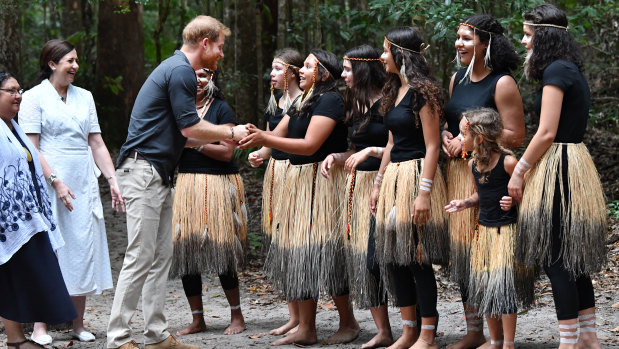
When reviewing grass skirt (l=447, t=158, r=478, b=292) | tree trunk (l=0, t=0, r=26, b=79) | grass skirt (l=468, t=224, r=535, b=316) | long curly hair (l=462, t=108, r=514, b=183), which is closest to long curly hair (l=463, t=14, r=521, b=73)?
long curly hair (l=462, t=108, r=514, b=183)

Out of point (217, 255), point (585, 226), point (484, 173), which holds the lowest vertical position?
point (217, 255)

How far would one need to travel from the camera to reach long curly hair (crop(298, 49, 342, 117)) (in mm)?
4410

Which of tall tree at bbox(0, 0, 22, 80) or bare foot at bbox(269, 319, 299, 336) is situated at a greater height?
tall tree at bbox(0, 0, 22, 80)

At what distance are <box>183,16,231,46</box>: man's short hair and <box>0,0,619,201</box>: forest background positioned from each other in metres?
2.17

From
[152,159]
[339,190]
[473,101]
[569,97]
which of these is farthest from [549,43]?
[152,159]

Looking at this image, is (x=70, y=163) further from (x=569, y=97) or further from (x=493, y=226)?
(x=569, y=97)

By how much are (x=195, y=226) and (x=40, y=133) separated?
1.15 metres

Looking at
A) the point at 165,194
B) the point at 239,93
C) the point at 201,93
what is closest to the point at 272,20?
the point at 239,93

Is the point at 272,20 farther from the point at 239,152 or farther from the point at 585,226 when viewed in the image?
the point at 585,226

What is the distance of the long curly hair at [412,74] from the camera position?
3.76 meters

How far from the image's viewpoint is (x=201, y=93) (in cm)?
487

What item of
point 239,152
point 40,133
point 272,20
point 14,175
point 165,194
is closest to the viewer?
point 14,175

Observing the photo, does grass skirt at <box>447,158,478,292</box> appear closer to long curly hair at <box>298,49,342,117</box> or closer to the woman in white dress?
long curly hair at <box>298,49,342,117</box>

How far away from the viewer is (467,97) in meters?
3.79
